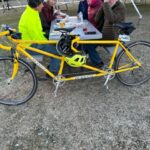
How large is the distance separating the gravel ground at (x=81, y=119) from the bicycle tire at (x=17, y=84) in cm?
12

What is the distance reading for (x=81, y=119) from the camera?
10.0 ft

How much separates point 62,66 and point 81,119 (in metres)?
0.74

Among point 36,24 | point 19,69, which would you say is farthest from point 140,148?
point 36,24

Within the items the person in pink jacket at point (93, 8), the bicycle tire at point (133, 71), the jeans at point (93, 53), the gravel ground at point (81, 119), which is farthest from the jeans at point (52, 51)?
the person in pink jacket at point (93, 8)

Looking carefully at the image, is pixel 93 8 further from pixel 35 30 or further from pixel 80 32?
pixel 35 30

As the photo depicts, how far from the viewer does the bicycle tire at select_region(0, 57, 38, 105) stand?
3248mm

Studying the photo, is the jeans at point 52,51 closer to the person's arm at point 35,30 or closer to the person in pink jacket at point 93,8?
the person's arm at point 35,30

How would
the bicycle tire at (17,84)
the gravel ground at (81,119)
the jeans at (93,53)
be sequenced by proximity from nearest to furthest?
1. the gravel ground at (81,119)
2. the bicycle tire at (17,84)
3. the jeans at (93,53)

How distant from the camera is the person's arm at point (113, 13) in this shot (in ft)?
11.8

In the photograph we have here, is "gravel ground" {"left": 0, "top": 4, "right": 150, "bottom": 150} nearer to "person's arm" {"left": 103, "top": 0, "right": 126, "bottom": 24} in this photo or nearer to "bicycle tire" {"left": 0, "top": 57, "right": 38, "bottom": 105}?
"bicycle tire" {"left": 0, "top": 57, "right": 38, "bottom": 105}

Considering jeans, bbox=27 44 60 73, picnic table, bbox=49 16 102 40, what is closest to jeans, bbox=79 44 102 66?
picnic table, bbox=49 16 102 40

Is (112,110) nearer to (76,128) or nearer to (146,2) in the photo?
(76,128)

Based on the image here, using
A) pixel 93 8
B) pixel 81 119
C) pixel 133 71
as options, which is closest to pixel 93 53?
pixel 133 71

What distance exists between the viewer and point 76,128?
291cm
